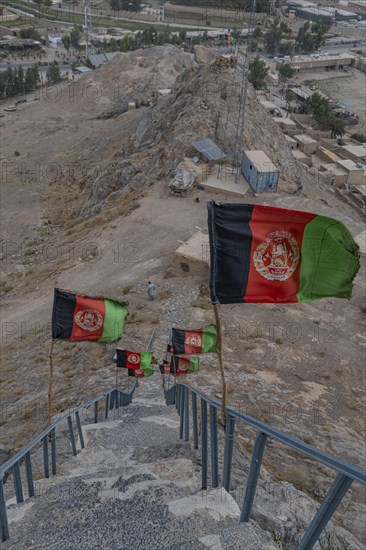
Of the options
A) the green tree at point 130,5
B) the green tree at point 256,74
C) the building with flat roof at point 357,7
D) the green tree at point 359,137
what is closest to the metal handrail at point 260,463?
the green tree at point 359,137

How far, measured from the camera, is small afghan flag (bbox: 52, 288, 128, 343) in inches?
423

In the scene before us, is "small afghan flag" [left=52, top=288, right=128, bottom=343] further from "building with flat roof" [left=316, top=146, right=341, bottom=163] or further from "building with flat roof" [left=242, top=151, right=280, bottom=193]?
"building with flat roof" [left=316, top=146, right=341, bottom=163]

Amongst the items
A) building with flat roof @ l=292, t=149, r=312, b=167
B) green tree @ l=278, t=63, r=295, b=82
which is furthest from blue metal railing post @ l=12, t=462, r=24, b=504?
green tree @ l=278, t=63, r=295, b=82

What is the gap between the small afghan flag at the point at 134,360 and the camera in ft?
44.0

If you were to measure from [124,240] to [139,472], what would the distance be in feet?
66.2

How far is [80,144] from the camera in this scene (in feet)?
173

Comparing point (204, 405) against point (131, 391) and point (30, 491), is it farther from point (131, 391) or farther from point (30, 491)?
point (131, 391)

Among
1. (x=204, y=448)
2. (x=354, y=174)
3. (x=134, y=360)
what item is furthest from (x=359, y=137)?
(x=204, y=448)

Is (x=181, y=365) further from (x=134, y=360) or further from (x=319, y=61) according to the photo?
(x=319, y=61)

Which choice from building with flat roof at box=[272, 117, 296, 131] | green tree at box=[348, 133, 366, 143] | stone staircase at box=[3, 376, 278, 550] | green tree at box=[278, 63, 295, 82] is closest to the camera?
stone staircase at box=[3, 376, 278, 550]

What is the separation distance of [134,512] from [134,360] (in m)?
6.87

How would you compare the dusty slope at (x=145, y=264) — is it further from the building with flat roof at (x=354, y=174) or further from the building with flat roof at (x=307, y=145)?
the building with flat roof at (x=307, y=145)

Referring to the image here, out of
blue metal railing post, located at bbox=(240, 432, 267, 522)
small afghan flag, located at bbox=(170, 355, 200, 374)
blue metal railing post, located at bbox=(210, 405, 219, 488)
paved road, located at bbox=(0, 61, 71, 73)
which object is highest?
blue metal railing post, located at bbox=(240, 432, 267, 522)

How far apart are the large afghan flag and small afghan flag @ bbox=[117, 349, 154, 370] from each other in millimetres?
6987
